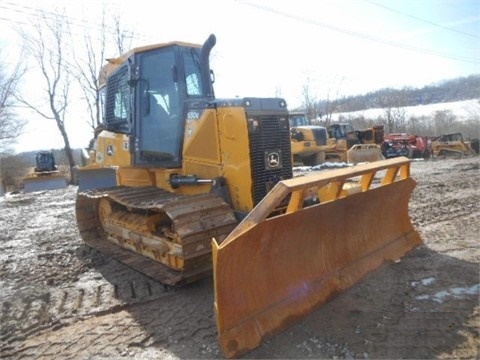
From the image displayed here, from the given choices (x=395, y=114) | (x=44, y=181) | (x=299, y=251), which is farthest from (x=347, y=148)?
(x=395, y=114)

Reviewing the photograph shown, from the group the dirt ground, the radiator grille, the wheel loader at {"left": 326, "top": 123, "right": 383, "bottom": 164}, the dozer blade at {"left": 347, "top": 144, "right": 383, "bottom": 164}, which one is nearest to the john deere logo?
the radiator grille

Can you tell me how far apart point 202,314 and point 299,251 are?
110cm

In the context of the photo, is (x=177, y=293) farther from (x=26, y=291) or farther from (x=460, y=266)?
(x=460, y=266)

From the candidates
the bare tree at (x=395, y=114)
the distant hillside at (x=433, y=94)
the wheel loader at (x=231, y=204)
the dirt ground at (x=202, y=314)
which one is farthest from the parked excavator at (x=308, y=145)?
the distant hillside at (x=433, y=94)

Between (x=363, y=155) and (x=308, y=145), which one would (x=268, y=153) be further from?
(x=363, y=155)

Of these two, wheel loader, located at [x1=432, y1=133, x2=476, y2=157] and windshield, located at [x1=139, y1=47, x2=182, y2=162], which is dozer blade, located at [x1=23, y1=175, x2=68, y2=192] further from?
wheel loader, located at [x1=432, y1=133, x2=476, y2=157]

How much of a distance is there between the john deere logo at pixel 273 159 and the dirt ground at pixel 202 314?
154 cm

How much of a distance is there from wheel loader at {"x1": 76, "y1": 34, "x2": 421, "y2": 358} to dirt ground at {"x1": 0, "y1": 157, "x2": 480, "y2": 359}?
201mm

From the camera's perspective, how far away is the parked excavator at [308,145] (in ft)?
60.7

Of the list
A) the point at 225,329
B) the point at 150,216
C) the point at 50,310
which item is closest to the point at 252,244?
the point at 225,329

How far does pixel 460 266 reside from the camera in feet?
14.4

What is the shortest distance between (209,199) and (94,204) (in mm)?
2920

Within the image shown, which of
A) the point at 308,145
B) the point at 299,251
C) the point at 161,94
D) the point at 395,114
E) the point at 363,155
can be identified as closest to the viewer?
the point at 299,251

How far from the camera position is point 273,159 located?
4.58m
